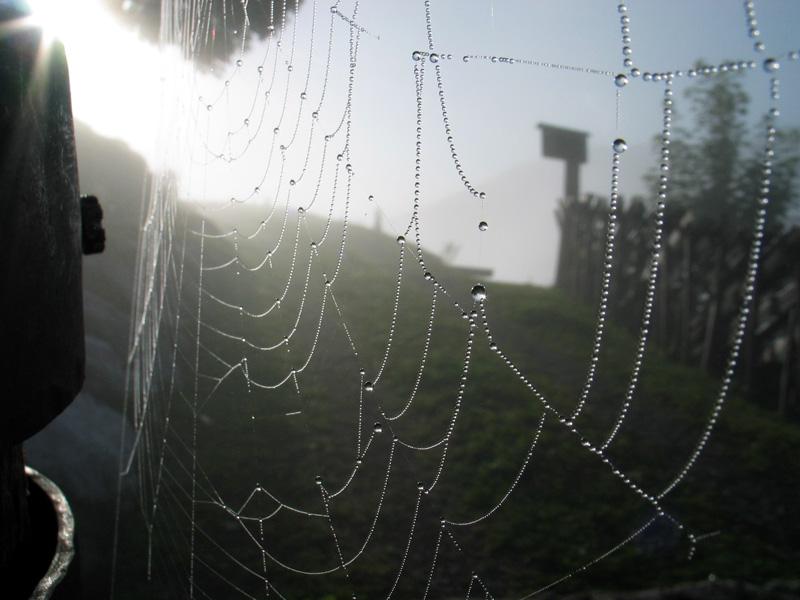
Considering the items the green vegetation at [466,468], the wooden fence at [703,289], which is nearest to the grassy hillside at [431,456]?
the green vegetation at [466,468]

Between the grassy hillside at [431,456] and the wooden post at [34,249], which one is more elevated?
the wooden post at [34,249]

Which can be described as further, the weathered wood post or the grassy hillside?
the grassy hillside

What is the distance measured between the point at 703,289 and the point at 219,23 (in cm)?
457

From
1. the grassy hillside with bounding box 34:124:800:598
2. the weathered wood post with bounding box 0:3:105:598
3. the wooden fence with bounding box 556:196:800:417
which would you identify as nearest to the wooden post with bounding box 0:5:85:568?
the weathered wood post with bounding box 0:3:105:598

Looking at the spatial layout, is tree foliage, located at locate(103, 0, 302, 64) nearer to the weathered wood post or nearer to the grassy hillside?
the grassy hillside

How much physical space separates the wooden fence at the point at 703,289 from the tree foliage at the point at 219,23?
2989 mm

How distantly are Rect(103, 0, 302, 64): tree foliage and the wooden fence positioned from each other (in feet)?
9.81

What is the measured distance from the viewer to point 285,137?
2.86 metres

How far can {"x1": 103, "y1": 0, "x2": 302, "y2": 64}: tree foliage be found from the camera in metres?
3.37

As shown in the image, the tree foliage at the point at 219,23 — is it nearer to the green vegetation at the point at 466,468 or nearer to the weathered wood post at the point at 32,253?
the green vegetation at the point at 466,468

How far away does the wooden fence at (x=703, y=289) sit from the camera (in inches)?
154

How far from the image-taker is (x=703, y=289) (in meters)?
5.54

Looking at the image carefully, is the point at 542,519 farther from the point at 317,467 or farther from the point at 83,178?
the point at 83,178

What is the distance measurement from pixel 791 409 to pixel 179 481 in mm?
4080
